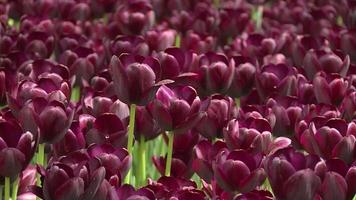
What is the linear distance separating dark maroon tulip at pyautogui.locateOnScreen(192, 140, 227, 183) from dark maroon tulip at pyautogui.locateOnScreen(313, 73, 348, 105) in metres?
0.61

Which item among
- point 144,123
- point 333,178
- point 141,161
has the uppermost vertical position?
point 333,178

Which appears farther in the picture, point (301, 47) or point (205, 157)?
point (301, 47)

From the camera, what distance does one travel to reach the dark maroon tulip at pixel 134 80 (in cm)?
199

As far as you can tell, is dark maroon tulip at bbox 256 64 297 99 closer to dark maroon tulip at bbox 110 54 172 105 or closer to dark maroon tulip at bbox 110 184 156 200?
dark maroon tulip at bbox 110 54 172 105

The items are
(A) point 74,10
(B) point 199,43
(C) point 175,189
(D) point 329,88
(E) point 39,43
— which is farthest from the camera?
(A) point 74,10

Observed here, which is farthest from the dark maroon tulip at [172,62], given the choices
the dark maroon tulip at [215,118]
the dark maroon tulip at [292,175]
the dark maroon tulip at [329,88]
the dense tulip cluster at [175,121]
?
the dark maroon tulip at [292,175]

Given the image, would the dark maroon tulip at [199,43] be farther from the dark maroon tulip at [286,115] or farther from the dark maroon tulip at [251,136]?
the dark maroon tulip at [251,136]

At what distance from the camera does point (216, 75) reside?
2.54 meters

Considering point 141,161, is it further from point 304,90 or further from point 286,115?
point 304,90

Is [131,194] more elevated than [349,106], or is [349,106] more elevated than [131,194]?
[131,194]

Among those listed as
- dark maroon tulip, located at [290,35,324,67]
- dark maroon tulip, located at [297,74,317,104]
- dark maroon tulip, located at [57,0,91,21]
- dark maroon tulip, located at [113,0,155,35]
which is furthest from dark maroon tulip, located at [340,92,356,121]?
dark maroon tulip, located at [57,0,91,21]

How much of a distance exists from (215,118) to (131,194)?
62 cm

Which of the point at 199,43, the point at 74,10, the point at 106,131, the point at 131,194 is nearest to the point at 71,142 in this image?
the point at 106,131

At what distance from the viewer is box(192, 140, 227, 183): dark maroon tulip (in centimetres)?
196
